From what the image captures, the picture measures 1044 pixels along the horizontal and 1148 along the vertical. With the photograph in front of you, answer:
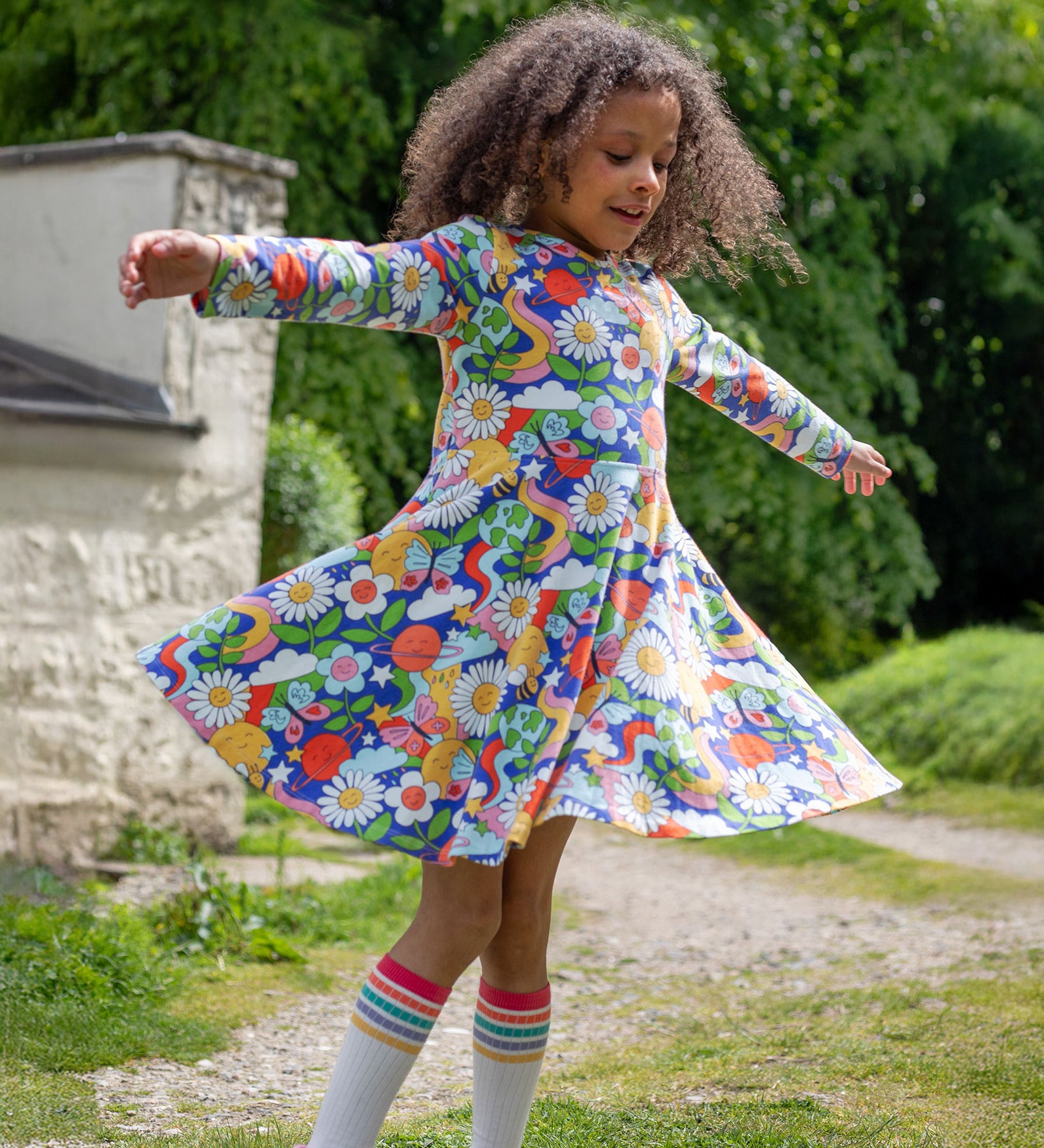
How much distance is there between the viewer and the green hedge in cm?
654

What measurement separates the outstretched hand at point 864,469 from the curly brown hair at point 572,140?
0.34 meters

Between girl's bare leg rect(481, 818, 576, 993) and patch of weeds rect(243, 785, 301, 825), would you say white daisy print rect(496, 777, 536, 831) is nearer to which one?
girl's bare leg rect(481, 818, 576, 993)

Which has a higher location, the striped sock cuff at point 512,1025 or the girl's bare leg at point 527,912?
the girl's bare leg at point 527,912

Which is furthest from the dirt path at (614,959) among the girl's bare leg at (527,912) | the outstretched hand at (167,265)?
the outstretched hand at (167,265)

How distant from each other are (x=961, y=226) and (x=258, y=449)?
311 inches

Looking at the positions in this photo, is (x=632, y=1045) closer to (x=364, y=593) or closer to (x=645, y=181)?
(x=364, y=593)

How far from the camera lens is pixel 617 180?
1982 millimetres

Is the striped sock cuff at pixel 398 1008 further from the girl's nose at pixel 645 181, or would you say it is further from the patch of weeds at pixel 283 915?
the patch of weeds at pixel 283 915

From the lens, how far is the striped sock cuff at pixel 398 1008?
180cm

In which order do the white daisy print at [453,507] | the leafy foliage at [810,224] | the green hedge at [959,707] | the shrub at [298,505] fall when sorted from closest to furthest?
the white daisy print at [453,507]
the shrub at [298,505]
the green hedge at [959,707]
the leafy foliage at [810,224]

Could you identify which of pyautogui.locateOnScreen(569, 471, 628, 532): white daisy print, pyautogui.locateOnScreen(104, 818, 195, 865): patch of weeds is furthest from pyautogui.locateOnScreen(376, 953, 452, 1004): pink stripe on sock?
pyautogui.locateOnScreen(104, 818, 195, 865): patch of weeds

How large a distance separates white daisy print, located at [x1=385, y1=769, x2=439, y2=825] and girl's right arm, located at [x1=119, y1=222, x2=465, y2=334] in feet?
2.04

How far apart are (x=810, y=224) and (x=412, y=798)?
871 cm

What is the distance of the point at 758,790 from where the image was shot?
6.05 ft
